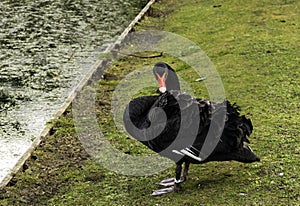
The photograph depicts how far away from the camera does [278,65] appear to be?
279 inches

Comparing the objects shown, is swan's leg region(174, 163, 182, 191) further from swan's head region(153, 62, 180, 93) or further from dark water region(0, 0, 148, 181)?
dark water region(0, 0, 148, 181)

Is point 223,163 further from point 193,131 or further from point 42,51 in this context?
point 42,51

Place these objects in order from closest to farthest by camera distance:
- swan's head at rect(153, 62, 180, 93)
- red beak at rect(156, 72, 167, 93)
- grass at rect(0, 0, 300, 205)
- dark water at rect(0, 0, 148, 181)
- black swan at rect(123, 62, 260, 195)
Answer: black swan at rect(123, 62, 260, 195), grass at rect(0, 0, 300, 205), red beak at rect(156, 72, 167, 93), swan's head at rect(153, 62, 180, 93), dark water at rect(0, 0, 148, 181)

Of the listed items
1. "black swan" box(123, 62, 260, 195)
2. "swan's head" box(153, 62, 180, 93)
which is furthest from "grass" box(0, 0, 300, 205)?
"swan's head" box(153, 62, 180, 93)

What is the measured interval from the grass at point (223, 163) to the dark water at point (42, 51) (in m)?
0.45

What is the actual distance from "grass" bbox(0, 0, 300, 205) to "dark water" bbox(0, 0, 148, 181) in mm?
451

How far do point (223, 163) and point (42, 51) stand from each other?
470cm

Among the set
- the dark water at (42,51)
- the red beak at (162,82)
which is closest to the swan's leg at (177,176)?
the red beak at (162,82)


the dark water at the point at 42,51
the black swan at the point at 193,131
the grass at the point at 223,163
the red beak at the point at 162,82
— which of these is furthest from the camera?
the dark water at the point at 42,51

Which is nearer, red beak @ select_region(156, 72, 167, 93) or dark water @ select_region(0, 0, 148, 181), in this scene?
red beak @ select_region(156, 72, 167, 93)

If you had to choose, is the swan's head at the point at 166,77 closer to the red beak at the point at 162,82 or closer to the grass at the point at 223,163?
the red beak at the point at 162,82

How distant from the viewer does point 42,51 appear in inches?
342

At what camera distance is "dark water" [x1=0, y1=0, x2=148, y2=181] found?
6.35 metres

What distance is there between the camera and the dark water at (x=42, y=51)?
6352 mm
